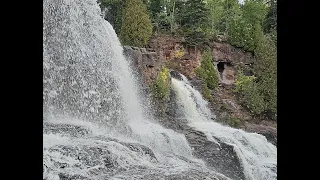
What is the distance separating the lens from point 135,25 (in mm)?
12086

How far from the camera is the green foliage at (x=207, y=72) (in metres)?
12.4

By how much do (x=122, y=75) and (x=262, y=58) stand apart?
5.11m

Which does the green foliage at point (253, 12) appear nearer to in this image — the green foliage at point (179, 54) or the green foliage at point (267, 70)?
the green foliage at point (267, 70)

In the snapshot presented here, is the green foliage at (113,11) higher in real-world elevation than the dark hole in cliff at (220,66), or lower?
higher

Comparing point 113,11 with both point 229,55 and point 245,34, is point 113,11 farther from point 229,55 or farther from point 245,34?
point 245,34

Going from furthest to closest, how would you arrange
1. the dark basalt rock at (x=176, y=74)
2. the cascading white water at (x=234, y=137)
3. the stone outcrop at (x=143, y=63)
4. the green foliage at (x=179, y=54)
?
the green foliage at (x=179, y=54) < the dark basalt rock at (x=176, y=74) < the stone outcrop at (x=143, y=63) < the cascading white water at (x=234, y=137)

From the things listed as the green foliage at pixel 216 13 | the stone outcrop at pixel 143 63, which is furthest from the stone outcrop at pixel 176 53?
the green foliage at pixel 216 13

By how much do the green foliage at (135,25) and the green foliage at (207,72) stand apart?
196 centimetres

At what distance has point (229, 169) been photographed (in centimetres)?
845

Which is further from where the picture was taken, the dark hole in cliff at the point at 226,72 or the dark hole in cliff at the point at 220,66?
the dark hole in cliff at the point at 220,66

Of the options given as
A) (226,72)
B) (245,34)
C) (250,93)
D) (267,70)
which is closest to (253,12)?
(245,34)

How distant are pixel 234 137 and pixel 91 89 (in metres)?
3.68

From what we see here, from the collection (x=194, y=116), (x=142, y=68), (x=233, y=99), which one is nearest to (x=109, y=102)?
(x=142, y=68)
